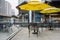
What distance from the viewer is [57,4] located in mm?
31797

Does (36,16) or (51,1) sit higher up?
(51,1)

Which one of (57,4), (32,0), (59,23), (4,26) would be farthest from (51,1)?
(32,0)

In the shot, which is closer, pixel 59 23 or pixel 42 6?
pixel 42 6

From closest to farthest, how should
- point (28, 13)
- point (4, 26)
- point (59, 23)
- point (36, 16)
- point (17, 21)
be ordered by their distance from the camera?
point (4, 26) < point (59, 23) < point (17, 21) < point (36, 16) < point (28, 13)

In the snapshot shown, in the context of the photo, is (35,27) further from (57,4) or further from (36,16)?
(36,16)

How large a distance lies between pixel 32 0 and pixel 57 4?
19.3m

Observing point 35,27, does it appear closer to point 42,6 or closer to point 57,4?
point 42,6

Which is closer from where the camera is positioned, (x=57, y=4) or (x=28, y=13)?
(x=57, y=4)

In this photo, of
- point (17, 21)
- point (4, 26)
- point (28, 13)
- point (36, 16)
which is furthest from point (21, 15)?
point (4, 26)

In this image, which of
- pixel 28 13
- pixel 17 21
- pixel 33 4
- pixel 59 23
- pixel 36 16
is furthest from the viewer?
pixel 28 13

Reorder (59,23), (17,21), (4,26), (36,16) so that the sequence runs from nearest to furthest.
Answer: (4,26) < (59,23) < (17,21) < (36,16)

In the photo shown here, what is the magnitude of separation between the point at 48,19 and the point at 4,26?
1496 centimetres

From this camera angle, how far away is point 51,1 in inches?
1218

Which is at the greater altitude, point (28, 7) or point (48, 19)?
point (28, 7)
